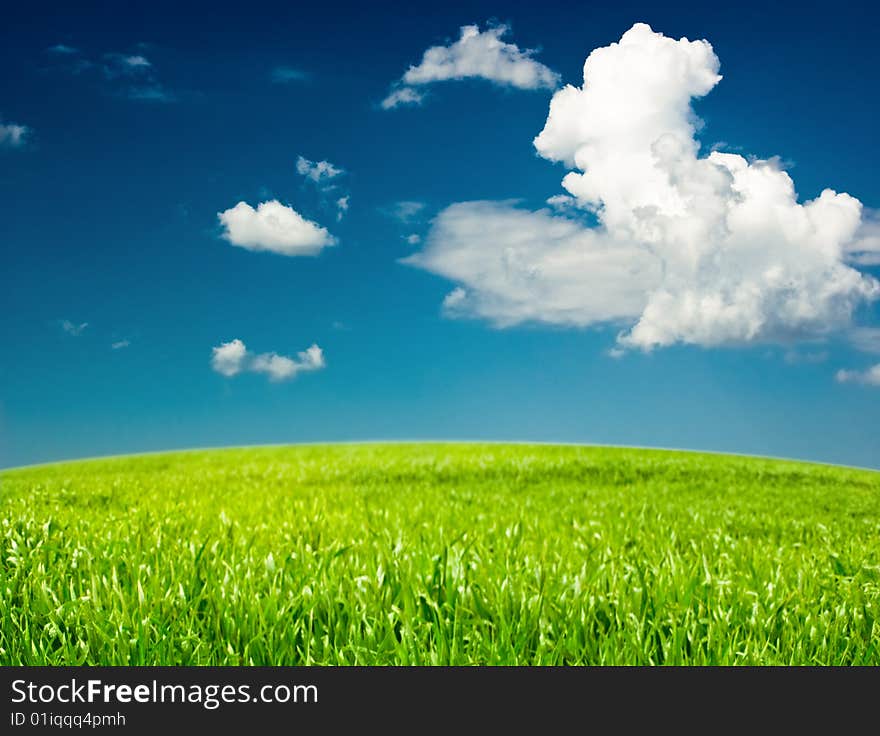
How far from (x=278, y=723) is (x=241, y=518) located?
5.18 m

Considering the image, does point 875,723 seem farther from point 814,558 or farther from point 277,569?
point 814,558

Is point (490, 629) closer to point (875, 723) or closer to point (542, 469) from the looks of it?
point (875, 723)

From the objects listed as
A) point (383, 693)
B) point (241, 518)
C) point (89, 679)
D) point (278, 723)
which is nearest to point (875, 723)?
point (383, 693)

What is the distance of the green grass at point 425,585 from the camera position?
369cm

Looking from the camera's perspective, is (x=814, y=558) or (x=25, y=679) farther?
(x=814, y=558)

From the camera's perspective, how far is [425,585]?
4.33m

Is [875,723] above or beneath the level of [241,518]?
beneath

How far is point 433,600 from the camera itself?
421 centimetres

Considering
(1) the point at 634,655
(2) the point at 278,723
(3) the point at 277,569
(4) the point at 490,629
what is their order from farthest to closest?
(3) the point at 277,569 → (4) the point at 490,629 → (1) the point at 634,655 → (2) the point at 278,723

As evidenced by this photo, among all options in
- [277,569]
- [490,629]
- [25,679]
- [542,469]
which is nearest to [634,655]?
[490,629]

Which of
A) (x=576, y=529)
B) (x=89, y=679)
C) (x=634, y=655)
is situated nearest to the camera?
(x=89, y=679)

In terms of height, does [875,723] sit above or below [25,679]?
below

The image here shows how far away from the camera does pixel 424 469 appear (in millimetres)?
13633

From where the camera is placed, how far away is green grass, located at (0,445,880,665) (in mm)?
3689
